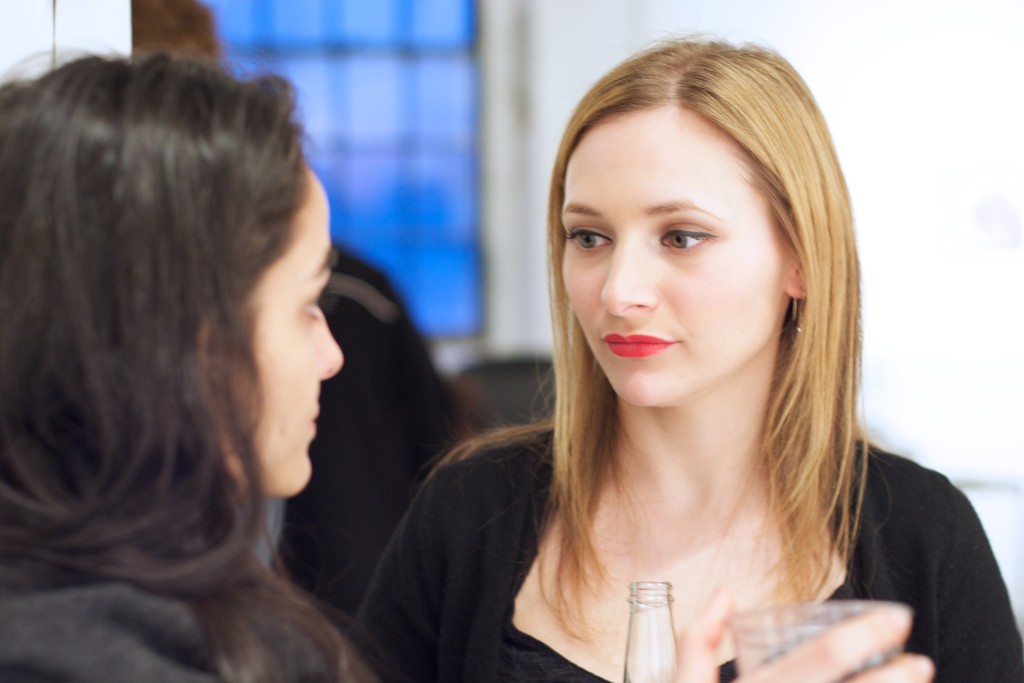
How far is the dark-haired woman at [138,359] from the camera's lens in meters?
0.81

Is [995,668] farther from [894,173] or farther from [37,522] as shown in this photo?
[894,173]

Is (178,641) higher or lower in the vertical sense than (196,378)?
lower

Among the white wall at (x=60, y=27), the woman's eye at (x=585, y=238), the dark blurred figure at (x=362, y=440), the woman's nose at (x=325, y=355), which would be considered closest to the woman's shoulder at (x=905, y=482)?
the woman's eye at (x=585, y=238)

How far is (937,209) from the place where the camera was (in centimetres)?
362

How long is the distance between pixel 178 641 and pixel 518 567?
677 millimetres

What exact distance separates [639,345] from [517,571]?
328 mm

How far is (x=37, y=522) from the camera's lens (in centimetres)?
81

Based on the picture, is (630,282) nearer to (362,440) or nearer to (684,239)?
(684,239)

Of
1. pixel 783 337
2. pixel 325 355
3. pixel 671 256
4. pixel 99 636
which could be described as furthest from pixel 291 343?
pixel 783 337

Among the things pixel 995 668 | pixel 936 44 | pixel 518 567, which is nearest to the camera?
pixel 995 668

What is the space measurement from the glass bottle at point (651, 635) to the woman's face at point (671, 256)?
0.31m

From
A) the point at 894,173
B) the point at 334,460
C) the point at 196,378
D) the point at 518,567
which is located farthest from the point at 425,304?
the point at 196,378

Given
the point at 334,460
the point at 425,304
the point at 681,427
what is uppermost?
the point at 681,427

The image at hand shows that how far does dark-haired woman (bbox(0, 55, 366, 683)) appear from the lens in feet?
2.66
